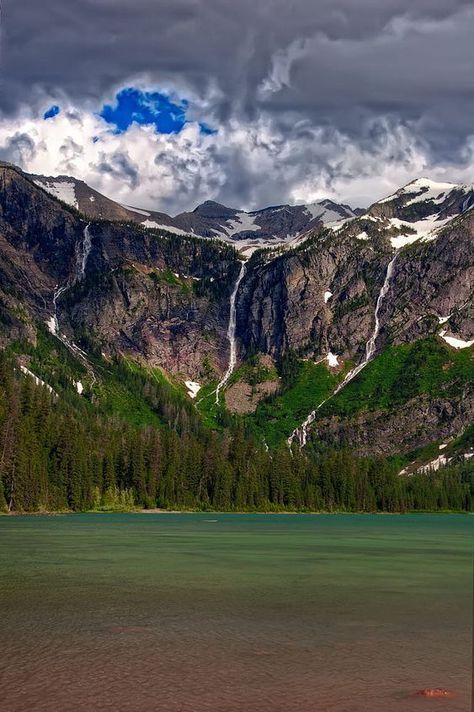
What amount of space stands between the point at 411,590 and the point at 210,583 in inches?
531

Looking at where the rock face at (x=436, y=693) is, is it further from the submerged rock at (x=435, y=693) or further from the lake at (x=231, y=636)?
the lake at (x=231, y=636)

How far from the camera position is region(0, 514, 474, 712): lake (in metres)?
24.1

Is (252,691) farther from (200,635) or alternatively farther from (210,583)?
(210,583)

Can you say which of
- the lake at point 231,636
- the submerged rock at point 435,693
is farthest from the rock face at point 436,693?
the lake at point 231,636

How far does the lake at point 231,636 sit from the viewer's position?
2411cm

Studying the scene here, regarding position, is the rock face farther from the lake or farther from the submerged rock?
the lake

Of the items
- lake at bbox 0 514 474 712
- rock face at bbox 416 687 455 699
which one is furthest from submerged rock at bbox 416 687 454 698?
lake at bbox 0 514 474 712

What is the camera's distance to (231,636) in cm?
3328

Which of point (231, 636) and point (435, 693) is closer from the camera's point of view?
point (435, 693)

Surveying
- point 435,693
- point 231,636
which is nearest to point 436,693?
point 435,693

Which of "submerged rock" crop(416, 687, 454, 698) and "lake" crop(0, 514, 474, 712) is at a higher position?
"submerged rock" crop(416, 687, 454, 698)

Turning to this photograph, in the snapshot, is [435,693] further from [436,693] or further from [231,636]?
[231,636]

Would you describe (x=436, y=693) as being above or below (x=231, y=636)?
above

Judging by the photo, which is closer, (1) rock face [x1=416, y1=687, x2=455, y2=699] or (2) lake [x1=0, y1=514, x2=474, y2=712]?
(1) rock face [x1=416, y1=687, x2=455, y2=699]
